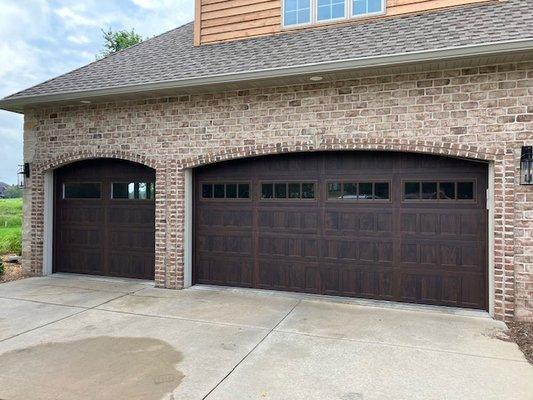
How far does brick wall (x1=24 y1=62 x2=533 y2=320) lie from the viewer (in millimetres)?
5395

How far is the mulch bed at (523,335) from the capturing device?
441 cm

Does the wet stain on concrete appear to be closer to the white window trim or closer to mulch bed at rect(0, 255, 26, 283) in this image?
mulch bed at rect(0, 255, 26, 283)

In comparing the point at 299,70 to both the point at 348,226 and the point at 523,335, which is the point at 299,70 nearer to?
the point at 348,226

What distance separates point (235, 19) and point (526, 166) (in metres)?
6.14

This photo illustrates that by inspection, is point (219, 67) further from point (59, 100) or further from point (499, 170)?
point (499, 170)

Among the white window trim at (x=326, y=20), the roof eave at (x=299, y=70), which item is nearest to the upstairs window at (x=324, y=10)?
the white window trim at (x=326, y=20)

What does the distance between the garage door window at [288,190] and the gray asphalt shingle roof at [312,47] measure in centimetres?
202

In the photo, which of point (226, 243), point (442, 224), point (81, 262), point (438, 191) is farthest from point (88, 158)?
point (442, 224)

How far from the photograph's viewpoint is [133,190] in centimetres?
802

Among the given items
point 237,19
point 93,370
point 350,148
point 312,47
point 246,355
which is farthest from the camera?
point 237,19

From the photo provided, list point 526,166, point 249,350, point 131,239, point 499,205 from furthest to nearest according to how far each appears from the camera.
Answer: point 131,239 → point 499,205 → point 526,166 → point 249,350

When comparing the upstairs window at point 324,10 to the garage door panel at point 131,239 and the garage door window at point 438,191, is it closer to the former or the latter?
the garage door window at point 438,191

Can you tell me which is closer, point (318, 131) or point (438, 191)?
point (438, 191)

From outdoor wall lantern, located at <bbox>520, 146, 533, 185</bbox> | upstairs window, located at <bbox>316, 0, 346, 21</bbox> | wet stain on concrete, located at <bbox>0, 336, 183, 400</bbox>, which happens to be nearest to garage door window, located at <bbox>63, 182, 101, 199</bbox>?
wet stain on concrete, located at <bbox>0, 336, 183, 400</bbox>
